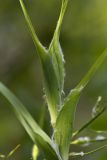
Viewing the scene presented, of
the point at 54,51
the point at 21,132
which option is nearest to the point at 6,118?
the point at 21,132

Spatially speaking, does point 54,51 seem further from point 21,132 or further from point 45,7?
point 45,7

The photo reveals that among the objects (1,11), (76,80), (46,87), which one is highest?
(46,87)
